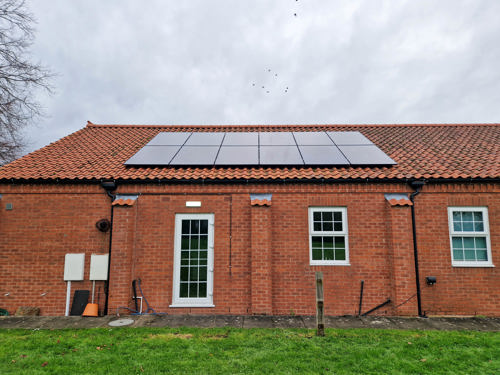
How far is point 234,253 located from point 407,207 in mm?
4935

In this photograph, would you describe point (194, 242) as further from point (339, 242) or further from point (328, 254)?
point (339, 242)

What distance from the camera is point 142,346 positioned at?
5680 mm

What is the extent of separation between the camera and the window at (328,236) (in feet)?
26.8

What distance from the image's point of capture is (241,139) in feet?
36.3

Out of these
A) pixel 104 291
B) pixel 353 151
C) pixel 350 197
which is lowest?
pixel 104 291

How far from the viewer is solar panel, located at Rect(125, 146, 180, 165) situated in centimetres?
909

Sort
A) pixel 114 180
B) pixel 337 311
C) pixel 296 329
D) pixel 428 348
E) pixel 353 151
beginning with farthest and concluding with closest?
pixel 353 151 → pixel 114 180 → pixel 337 311 → pixel 296 329 → pixel 428 348

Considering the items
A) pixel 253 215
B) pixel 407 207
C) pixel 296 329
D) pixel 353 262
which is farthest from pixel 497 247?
pixel 253 215

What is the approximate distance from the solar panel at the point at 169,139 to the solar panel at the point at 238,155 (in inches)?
74.0

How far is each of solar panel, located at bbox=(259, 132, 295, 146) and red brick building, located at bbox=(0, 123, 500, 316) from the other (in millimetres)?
2141

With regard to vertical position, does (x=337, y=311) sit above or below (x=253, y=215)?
below

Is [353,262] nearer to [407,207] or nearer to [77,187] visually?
[407,207]

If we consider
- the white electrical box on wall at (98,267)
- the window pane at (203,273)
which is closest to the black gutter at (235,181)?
the white electrical box on wall at (98,267)

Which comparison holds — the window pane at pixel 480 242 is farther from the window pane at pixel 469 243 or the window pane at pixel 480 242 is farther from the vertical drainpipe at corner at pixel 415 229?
the vertical drainpipe at corner at pixel 415 229
